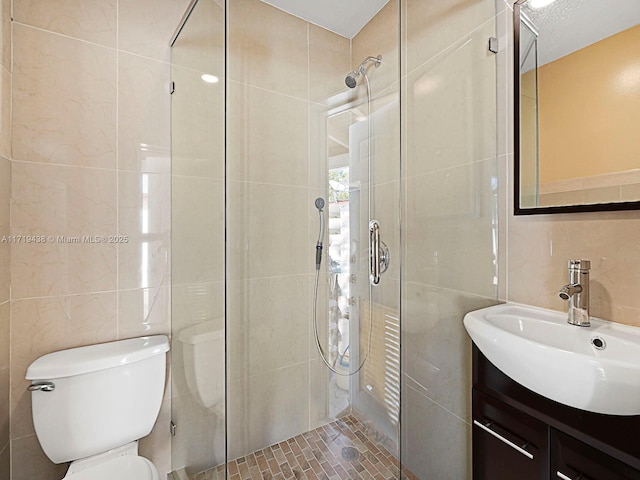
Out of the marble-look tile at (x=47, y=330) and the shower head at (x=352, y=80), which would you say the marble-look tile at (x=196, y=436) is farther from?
the shower head at (x=352, y=80)

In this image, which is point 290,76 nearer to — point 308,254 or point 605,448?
point 308,254

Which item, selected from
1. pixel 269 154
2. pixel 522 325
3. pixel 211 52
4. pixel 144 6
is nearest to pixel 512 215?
pixel 522 325

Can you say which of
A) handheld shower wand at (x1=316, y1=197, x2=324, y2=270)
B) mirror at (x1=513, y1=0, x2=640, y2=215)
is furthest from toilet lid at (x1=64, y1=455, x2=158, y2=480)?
mirror at (x1=513, y1=0, x2=640, y2=215)

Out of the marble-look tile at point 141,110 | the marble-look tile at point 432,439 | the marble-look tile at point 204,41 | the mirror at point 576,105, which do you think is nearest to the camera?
the mirror at point 576,105

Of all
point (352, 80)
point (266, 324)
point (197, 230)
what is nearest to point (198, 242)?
point (197, 230)

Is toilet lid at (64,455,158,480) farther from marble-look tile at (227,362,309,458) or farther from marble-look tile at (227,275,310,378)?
marble-look tile at (227,275,310,378)

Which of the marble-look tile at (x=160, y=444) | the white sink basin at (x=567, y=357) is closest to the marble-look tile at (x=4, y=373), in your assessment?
the marble-look tile at (x=160, y=444)

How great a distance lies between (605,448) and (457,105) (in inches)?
44.6

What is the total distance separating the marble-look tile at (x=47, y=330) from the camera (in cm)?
117

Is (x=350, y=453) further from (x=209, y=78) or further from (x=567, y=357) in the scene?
(x=209, y=78)

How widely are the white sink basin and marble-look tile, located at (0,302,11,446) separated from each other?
1.62 metres

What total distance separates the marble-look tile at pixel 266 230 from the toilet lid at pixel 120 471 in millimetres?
751

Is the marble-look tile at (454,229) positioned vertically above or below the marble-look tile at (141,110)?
below

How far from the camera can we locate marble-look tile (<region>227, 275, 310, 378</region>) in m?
1.14
